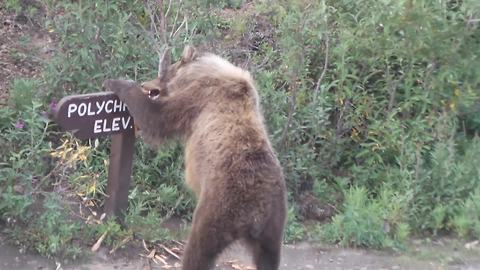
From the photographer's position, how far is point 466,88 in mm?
7742

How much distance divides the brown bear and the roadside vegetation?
1191 millimetres

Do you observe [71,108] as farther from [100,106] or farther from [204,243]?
[204,243]

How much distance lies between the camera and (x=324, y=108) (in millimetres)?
7664

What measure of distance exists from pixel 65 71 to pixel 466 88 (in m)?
3.68

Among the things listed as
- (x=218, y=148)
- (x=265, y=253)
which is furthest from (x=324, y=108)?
(x=265, y=253)

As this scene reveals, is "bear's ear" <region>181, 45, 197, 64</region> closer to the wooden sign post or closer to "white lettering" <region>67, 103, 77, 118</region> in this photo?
the wooden sign post

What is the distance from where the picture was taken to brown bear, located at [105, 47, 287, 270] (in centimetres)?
481

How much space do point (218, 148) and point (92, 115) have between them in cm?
121

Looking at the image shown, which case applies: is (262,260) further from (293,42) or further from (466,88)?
(466,88)

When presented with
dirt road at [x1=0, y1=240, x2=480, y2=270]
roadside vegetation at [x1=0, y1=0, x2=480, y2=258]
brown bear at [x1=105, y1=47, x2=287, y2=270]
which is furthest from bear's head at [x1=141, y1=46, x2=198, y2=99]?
dirt road at [x1=0, y1=240, x2=480, y2=270]

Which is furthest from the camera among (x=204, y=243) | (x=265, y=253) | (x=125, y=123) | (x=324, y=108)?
(x=324, y=108)

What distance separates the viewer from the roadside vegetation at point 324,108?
6.90 m

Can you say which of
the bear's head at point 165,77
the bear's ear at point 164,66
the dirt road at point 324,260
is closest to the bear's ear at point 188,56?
the bear's head at point 165,77

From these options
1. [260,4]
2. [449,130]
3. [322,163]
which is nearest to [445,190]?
[449,130]
